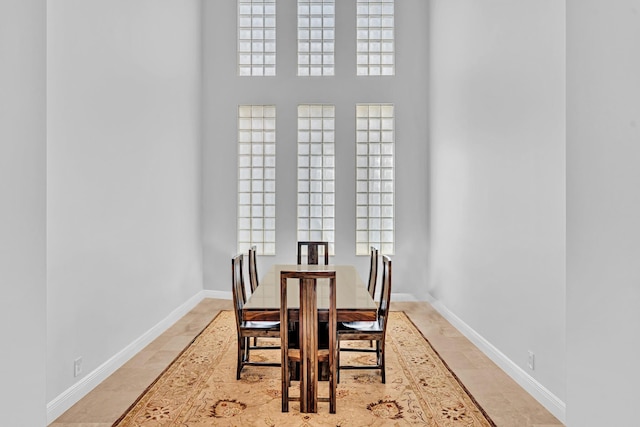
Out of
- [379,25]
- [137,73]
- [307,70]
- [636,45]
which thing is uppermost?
[379,25]

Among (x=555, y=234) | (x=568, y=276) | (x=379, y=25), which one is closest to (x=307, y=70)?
(x=379, y=25)

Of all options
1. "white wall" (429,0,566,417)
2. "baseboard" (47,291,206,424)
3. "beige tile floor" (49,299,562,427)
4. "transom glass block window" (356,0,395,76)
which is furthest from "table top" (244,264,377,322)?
"transom glass block window" (356,0,395,76)

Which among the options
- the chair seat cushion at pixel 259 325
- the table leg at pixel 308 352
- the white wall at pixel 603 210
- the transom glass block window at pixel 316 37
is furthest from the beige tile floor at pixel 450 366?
the transom glass block window at pixel 316 37

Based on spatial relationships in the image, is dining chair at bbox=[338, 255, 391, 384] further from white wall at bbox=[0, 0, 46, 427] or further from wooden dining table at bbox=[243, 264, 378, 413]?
white wall at bbox=[0, 0, 46, 427]

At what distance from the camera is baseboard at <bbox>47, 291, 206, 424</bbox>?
2762mm

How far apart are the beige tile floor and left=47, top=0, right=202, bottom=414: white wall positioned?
194 mm

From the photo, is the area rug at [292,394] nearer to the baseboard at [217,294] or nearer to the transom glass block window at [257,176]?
the baseboard at [217,294]

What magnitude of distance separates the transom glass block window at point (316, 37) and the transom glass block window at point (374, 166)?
85 centimetres

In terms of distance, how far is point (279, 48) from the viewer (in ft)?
20.7

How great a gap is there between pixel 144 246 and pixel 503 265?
11.0 ft

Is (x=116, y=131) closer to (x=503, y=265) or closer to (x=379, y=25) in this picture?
(x=503, y=265)

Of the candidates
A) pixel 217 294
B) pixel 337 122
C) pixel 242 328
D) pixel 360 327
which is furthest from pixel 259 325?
pixel 337 122

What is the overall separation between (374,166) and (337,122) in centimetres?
85

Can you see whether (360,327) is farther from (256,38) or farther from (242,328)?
(256,38)
